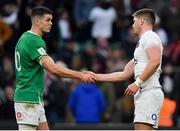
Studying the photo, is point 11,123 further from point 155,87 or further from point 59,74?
point 155,87

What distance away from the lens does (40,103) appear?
39.1 feet

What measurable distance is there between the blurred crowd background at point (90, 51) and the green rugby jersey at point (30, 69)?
18.7 feet

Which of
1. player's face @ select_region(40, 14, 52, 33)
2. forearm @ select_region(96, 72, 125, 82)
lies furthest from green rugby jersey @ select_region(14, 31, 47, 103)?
forearm @ select_region(96, 72, 125, 82)

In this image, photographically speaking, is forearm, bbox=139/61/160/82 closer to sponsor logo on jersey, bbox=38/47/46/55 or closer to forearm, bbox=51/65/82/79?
forearm, bbox=51/65/82/79

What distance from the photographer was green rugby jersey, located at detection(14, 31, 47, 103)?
1180 centimetres

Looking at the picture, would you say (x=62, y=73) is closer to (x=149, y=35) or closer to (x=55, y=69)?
(x=55, y=69)

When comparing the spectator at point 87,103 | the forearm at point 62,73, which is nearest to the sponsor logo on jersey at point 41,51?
the forearm at point 62,73

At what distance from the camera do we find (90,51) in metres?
20.2

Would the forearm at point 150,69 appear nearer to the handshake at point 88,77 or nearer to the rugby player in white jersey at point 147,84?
the rugby player in white jersey at point 147,84

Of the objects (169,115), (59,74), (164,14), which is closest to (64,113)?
(169,115)

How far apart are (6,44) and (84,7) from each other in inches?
98.0

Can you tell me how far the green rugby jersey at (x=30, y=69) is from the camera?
38.7 feet

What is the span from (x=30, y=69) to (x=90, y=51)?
836 cm

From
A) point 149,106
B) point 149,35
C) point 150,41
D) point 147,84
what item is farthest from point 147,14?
point 149,106
